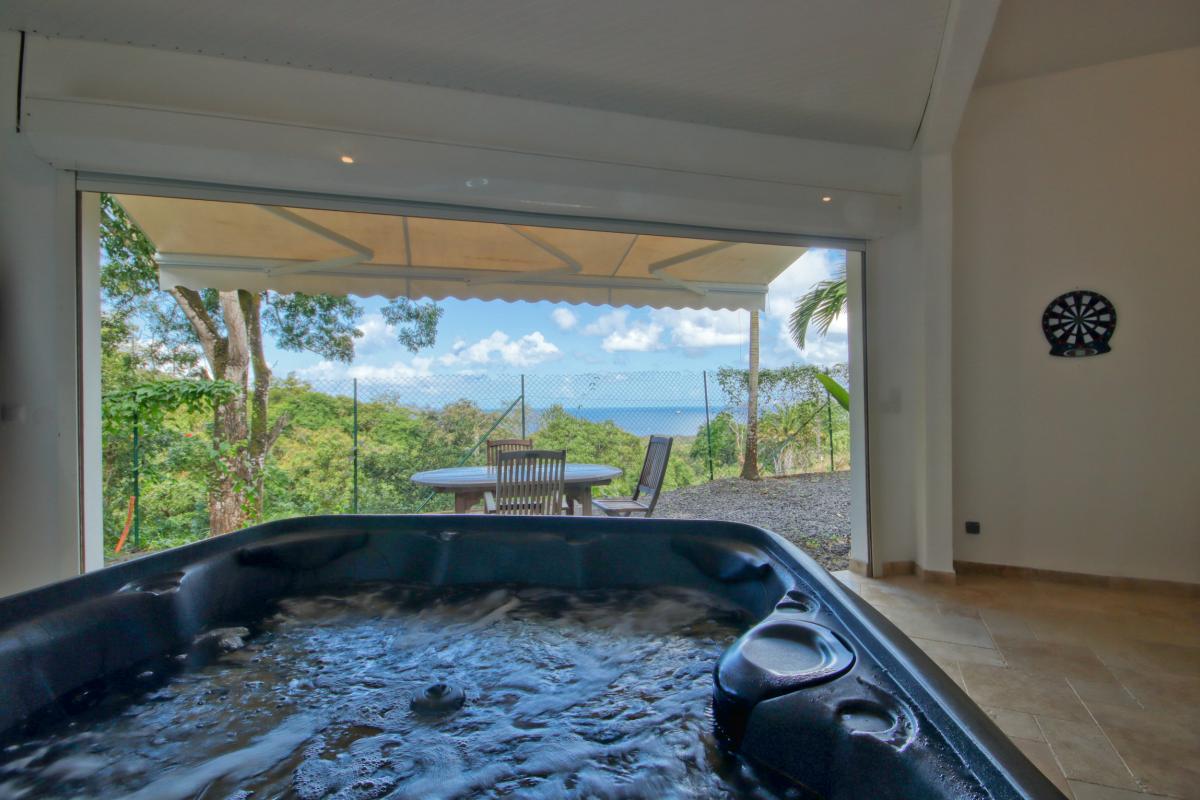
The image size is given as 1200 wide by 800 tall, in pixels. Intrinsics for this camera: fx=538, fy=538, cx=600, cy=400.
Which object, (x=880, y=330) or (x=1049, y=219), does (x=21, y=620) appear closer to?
(x=880, y=330)

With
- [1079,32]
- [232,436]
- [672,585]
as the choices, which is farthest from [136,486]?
[1079,32]

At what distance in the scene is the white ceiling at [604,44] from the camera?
231 cm

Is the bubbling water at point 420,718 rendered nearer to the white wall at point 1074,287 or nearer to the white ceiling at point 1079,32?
the white wall at point 1074,287

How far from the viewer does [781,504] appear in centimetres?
601

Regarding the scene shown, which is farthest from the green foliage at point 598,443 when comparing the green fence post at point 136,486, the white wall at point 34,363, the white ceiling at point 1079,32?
the white ceiling at point 1079,32

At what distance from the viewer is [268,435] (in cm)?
564

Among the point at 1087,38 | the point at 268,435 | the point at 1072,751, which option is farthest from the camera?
the point at 268,435

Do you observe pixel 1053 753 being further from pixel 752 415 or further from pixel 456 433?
pixel 456 433

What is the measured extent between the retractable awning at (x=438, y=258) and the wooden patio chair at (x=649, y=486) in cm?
110

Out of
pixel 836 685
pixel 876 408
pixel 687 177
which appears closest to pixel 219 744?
pixel 836 685

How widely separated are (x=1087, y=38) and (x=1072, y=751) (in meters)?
3.54

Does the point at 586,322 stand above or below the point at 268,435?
above

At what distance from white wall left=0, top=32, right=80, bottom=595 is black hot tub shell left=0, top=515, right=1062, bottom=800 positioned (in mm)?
927

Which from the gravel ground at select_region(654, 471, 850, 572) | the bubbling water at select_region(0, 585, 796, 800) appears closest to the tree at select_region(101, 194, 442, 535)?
the bubbling water at select_region(0, 585, 796, 800)
